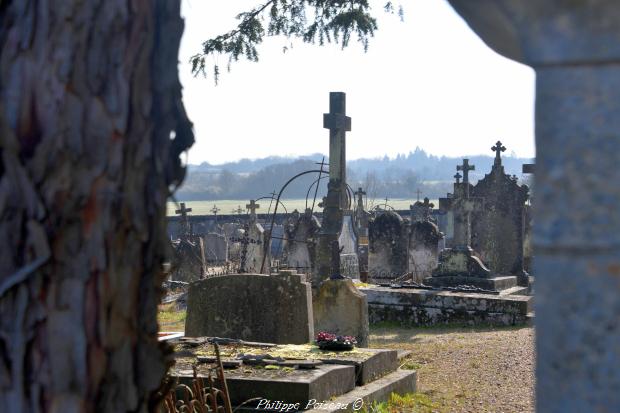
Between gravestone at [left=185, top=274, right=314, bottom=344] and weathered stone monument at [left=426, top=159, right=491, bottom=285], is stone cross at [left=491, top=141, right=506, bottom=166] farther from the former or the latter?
gravestone at [left=185, top=274, right=314, bottom=344]

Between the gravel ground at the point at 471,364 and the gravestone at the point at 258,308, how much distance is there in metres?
1.41

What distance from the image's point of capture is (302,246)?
19109 millimetres

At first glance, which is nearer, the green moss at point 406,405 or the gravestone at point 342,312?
the green moss at point 406,405

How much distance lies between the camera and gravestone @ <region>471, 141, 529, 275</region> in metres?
17.5

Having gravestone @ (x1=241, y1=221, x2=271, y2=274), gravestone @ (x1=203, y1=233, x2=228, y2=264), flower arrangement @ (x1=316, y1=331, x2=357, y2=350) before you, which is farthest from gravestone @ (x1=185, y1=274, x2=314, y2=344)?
gravestone @ (x1=203, y1=233, x2=228, y2=264)

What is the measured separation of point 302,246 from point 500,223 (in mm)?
4538

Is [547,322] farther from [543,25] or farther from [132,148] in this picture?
[132,148]

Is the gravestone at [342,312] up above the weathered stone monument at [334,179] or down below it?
below

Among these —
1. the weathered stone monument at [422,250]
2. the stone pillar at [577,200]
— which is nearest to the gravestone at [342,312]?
the weathered stone monument at [422,250]

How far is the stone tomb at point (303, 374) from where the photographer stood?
599 cm

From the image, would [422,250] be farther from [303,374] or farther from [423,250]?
[303,374]

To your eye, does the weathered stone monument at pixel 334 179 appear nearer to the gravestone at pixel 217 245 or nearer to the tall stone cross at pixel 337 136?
the tall stone cross at pixel 337 136

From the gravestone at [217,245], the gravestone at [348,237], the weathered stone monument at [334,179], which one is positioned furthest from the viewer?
the gravestone at [217,245]

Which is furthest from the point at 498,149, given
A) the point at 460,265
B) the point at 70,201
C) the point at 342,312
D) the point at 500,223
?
the point at 70,201
